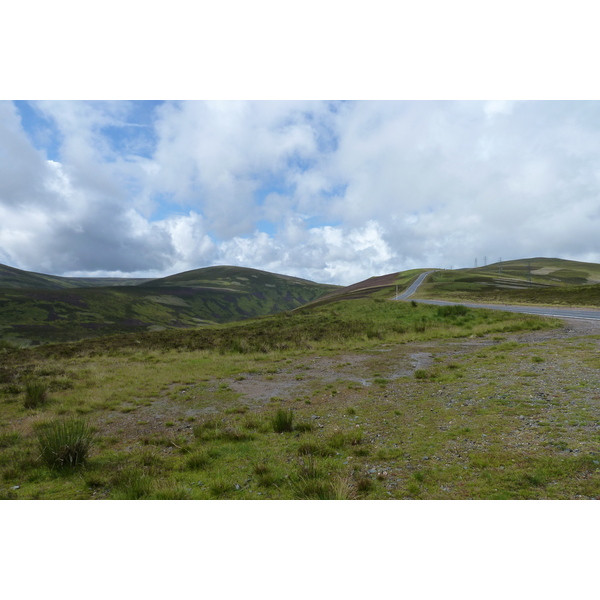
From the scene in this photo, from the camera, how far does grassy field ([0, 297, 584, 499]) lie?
5152mm

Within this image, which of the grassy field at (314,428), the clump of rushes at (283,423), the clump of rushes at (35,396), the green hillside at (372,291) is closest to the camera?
the grassy field at (314,428)

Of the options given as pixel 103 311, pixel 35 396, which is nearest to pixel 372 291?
pixel 35 396

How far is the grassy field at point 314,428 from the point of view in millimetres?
5152

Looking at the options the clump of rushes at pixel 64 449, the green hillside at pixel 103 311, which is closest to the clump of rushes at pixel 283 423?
the clump of rushes at pixel 64 449

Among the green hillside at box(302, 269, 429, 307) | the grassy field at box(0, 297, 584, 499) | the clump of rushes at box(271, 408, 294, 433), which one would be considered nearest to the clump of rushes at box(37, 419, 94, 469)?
the grassy field at box(0, 297, 584, 499)

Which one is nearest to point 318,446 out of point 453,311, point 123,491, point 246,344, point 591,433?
point 123,491

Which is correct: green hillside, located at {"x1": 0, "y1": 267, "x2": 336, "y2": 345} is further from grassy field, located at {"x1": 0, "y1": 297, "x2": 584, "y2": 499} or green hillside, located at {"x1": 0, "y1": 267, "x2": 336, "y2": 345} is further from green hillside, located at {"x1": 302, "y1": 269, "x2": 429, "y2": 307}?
grassy field, located at {"x1": 0, "y1": 297, "x2": 584, "y2": 499}

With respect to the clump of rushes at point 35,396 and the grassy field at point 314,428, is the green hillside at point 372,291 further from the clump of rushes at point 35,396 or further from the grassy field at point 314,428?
the clump of rushes at point 35,396

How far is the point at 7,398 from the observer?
1246cm

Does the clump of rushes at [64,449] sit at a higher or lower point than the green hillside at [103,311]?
lower

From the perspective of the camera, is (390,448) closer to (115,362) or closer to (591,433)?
(591,433)

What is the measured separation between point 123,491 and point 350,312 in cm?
3688

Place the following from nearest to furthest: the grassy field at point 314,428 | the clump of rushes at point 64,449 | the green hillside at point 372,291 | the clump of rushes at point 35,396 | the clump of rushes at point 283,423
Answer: the grassy field at point 314,428, the clump of rushes at point 64,449, the clump of rushes at point 283,423, the clump of rushes at point 35,396, the green hillside at point 372,291

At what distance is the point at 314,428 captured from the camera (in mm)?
7953
